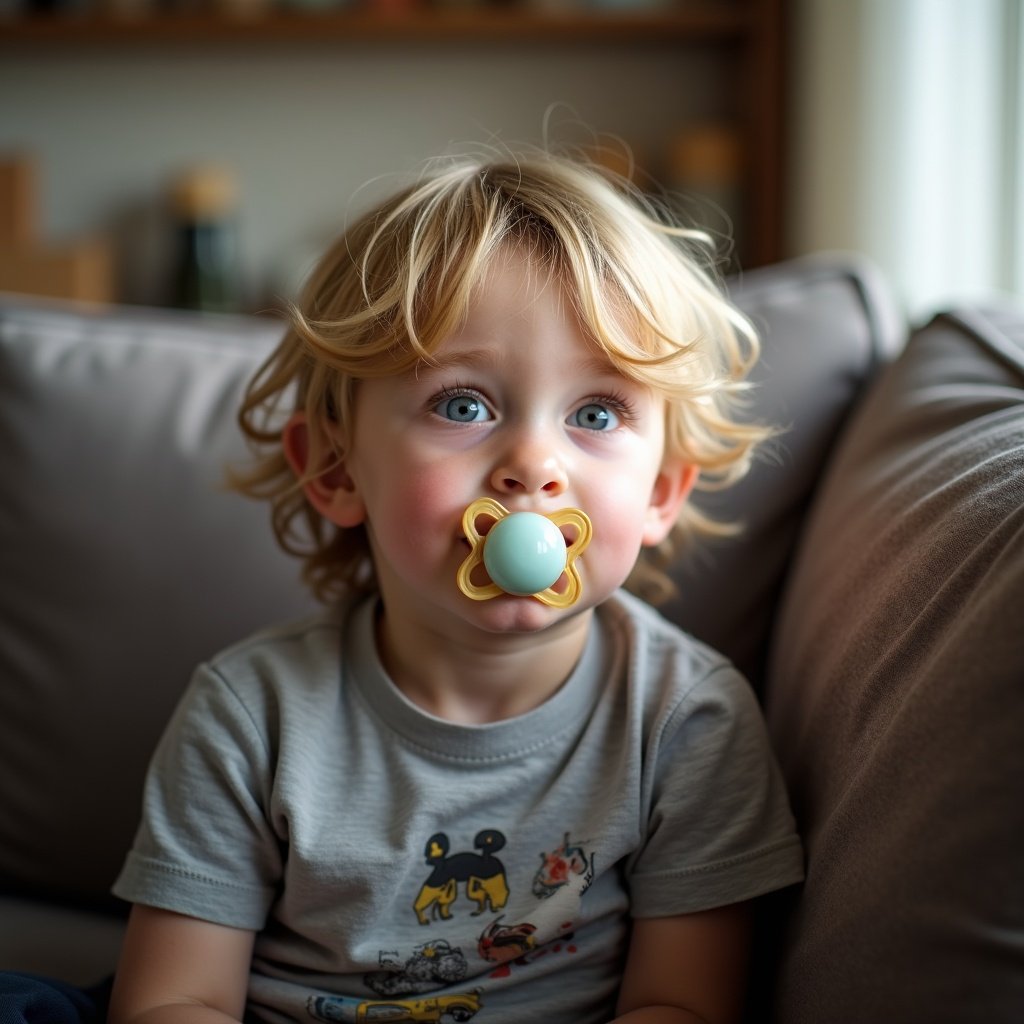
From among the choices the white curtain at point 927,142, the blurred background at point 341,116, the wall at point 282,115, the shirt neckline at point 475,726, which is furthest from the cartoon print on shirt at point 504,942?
the wall at point 282,115

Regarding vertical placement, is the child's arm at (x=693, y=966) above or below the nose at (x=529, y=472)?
below

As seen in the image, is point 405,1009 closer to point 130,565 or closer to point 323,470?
point 323,470

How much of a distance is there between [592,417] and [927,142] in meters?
1.26

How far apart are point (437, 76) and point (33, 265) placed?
871 mm

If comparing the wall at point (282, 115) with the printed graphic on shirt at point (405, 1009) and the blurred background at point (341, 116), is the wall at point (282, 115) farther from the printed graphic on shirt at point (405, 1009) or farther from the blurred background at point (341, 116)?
the printed graphic on shirt at point (405, 1009)

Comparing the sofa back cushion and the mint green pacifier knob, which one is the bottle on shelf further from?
the mint green pacifier knob

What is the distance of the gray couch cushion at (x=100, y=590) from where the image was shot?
3.37 ft

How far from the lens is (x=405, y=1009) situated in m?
0.76

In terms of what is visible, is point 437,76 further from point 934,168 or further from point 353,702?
point 353,702

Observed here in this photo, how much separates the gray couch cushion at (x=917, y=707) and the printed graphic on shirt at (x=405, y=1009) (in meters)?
0.20

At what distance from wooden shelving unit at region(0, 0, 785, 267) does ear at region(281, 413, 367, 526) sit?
5.10 feet

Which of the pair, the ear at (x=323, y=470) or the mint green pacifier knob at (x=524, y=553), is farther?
the ear at (x=323, y=470)

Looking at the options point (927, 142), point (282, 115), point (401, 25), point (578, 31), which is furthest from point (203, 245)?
point (927, 142)

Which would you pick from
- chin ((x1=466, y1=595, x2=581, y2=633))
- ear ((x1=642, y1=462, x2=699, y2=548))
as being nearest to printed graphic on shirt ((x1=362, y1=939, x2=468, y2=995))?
chin ((x1=466, y1=595, x2=581, y2=633))
